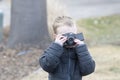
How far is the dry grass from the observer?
29.4 ft

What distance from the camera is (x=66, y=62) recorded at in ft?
18.0

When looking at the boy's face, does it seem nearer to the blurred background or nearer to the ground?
the blurred background

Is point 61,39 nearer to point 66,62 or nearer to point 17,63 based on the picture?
point 66,62

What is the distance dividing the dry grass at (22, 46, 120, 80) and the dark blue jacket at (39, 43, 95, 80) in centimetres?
328

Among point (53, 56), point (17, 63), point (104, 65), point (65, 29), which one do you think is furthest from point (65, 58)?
point (17, 63)

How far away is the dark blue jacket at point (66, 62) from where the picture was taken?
17.6 feet

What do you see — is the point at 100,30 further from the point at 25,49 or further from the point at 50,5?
the point at 25,49

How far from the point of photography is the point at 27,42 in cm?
1136

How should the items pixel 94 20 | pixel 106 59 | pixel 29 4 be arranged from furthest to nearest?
pixel 94 20
pixel 29 4
pixel 106 59

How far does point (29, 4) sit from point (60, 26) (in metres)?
5.92

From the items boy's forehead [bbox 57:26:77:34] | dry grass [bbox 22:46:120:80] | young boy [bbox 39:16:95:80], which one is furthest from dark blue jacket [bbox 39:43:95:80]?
dry grass [bbox 22:46:120:80]

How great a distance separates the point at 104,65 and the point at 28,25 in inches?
84.5

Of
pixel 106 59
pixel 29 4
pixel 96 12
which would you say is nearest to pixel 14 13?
pixel 29 4

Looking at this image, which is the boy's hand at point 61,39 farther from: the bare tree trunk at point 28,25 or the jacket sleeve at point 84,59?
the bare tree trunk at point 28,25
